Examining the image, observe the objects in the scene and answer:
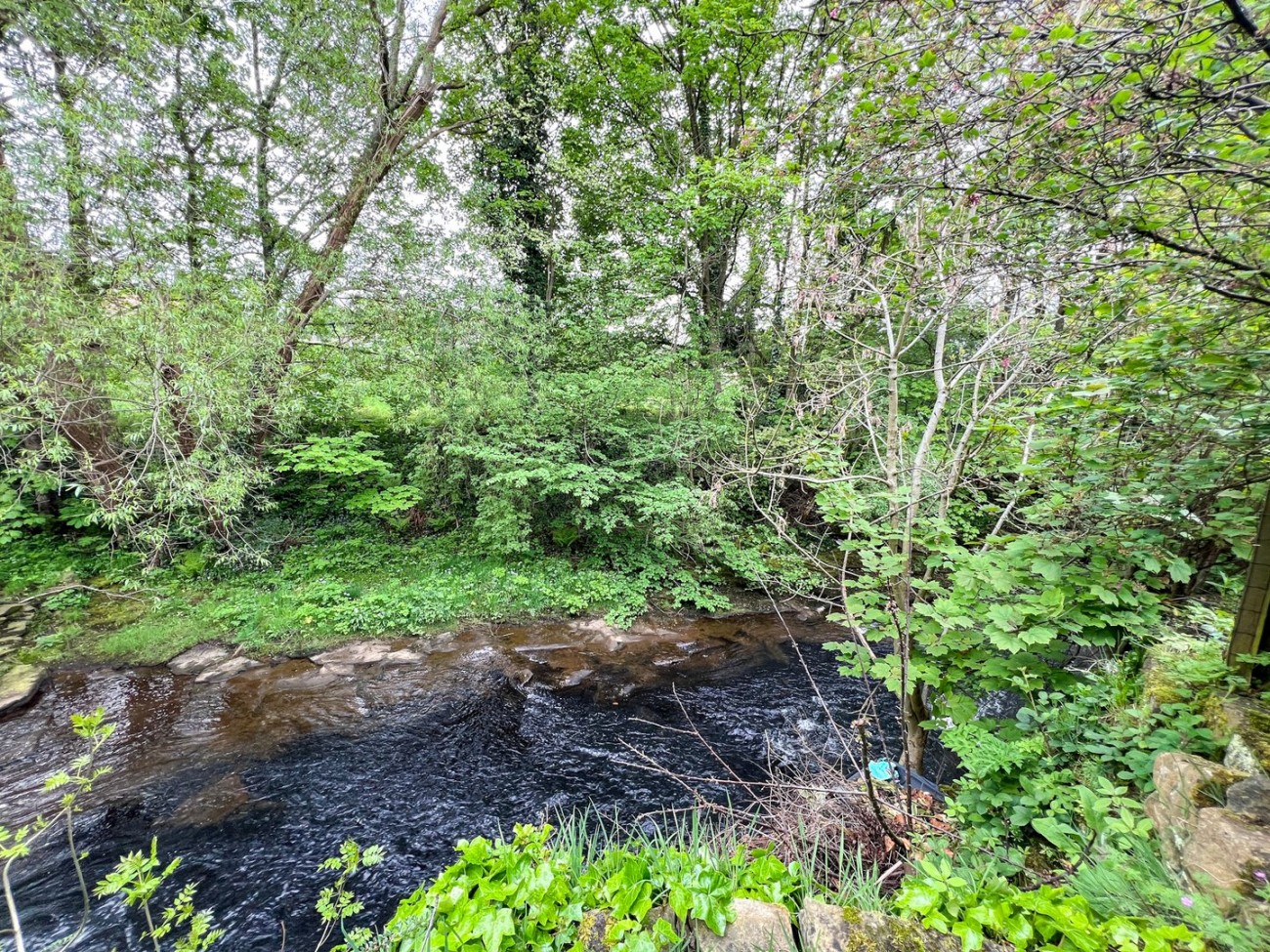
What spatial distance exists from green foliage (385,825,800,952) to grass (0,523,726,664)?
507 centimetres

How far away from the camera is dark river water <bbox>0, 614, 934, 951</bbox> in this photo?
128 inches

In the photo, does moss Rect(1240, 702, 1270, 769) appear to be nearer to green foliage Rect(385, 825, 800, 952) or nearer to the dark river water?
the dark river water

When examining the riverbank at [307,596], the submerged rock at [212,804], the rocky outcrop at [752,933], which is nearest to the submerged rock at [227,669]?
the riverbank at [307,596]

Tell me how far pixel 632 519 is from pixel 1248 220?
22.8 feet

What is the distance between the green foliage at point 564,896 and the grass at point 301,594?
16.6ft

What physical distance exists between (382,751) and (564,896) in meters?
3.75

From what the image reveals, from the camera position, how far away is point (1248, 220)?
175 centimetres

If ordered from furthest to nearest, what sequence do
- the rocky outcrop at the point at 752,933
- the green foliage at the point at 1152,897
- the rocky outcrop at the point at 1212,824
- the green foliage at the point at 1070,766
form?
the green foliage at the point at 1070,766 → the rocky outcrop at the point at 752,933 → the rocky outcrop at the point at 1212,824 → the green foliage at the point at 1152,897

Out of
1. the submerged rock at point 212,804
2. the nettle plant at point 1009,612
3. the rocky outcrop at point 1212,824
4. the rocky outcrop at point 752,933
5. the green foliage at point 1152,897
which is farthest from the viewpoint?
the submerged rock at point 212,804

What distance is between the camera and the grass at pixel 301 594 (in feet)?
18.5

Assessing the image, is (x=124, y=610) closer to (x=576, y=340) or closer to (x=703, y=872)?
(x=576, y=340)

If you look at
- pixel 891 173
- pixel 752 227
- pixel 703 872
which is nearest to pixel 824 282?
pixel 891 173

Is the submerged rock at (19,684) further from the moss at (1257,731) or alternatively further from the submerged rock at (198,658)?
the moss at (1257,731)

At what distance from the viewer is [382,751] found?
4.47 meters
